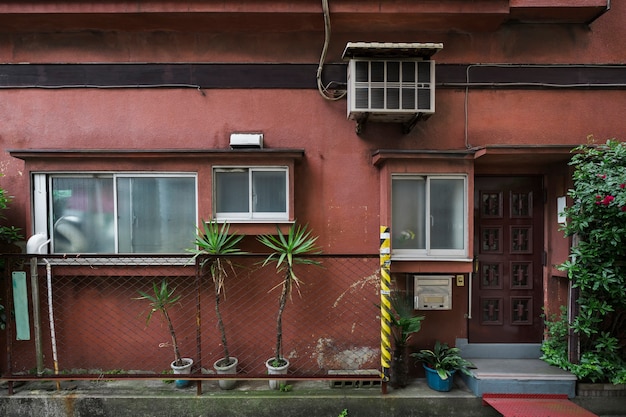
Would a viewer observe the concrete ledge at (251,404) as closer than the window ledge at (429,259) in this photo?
Yes

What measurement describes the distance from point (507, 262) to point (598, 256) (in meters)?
1.15

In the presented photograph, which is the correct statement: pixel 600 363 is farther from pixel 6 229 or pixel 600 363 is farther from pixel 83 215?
pixel 6 229

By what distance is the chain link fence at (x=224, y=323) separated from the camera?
4773 millimetres

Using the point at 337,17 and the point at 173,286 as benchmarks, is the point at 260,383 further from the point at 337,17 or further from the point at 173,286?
the point at 337,17

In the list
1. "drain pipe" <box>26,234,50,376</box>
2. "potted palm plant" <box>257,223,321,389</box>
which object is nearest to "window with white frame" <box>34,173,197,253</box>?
"drain pipe" <box>26,234,50,376</box>

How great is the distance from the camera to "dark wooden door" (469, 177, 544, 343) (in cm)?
504

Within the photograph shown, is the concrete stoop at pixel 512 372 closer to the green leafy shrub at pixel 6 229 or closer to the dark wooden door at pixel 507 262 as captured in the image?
the dark wooden door at pixel 507 262

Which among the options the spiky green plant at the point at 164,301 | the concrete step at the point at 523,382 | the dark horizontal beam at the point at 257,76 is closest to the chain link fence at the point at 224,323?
the spiky green plant at the point at 164,301

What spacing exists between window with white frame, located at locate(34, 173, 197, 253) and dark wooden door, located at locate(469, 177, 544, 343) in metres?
4.29

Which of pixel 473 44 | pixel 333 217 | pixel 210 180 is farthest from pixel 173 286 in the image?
pixel 473 44

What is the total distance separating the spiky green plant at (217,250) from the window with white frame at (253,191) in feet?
1.00

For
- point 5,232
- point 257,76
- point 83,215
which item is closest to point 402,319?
point 257,76

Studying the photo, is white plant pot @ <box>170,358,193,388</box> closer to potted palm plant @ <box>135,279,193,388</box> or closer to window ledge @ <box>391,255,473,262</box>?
potted palm plant @ <box>135,279,193,388</box>

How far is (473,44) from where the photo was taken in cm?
487
